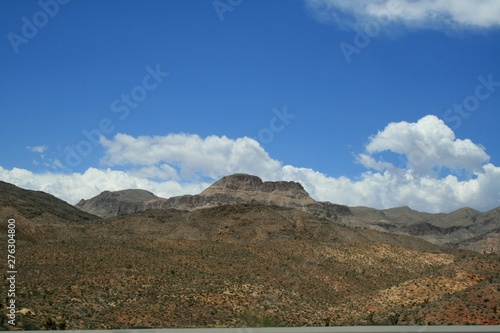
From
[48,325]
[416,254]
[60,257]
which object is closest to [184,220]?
[416,254]

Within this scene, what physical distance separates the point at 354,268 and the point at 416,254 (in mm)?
17364

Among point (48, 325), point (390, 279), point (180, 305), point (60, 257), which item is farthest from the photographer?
point (390, 279)

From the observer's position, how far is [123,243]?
58.4 meters

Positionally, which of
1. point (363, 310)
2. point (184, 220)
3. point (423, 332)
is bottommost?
point (363, 310)

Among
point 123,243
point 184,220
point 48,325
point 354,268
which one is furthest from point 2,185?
point 48,325

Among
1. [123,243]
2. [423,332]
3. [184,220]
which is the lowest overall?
[423,332]

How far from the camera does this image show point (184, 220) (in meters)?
115

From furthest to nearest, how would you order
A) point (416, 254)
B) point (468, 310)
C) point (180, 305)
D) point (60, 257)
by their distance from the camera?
point (416, 254) < point (60, 257) < point (180, 305) < point (468, 310)

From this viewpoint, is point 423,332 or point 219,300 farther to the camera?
point 219,300

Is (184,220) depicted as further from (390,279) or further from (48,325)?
(48,325)

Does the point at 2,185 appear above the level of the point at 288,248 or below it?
above

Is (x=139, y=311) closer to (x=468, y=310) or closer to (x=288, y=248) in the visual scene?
(x=468, y=310)

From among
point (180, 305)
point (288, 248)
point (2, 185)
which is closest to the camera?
point (180, 305)

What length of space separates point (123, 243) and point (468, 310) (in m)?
41.8
